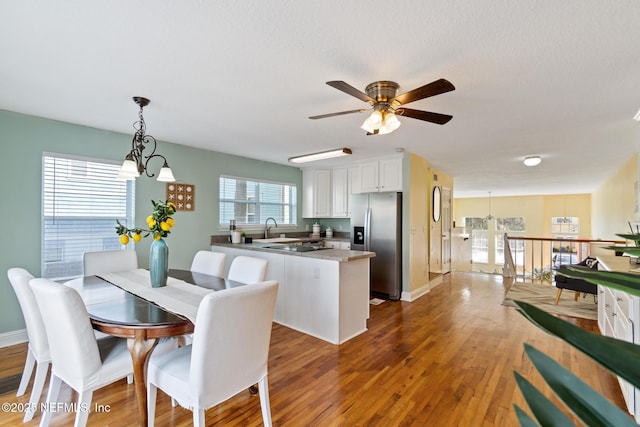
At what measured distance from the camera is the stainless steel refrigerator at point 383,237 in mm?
4562

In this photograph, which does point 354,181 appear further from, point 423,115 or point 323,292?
point 423,115

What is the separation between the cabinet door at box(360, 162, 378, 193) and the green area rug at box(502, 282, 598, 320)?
246 cm

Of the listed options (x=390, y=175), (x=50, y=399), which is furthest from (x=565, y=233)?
(x=50, y=399)

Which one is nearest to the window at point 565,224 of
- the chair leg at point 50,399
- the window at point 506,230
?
the window at point 506,230

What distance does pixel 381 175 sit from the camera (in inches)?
192

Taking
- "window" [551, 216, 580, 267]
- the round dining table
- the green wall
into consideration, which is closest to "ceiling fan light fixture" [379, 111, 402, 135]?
the round dining table

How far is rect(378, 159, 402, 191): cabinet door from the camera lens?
465 cm

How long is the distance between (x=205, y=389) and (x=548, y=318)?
1580mm

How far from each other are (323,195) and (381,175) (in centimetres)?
133

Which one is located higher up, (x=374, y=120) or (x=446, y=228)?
(x=374, y=120)

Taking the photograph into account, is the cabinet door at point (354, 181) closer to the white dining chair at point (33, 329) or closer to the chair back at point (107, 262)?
the chair back at point (107, 262)

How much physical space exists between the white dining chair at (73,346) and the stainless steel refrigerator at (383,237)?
360 centimetres

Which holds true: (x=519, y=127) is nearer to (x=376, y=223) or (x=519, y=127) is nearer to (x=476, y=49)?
(x=476, y=49)

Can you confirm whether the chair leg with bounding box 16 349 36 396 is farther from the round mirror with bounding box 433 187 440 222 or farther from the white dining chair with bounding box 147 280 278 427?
the round mirror with bounding box 433 187 440 222
